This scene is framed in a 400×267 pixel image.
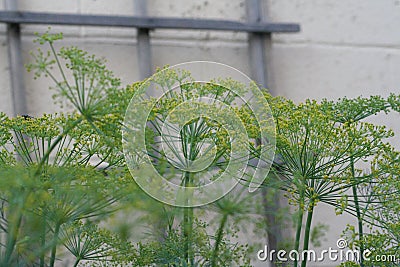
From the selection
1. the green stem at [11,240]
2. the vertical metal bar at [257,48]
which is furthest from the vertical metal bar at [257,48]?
the green stem at [11,240]

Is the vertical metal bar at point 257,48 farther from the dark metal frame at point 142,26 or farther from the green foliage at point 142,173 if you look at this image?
the green foliage at point 142,173

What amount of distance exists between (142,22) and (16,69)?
0.32 metres

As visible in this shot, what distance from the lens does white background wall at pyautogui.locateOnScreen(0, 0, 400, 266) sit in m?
1.70

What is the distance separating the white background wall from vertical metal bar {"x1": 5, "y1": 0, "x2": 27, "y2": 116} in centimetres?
3

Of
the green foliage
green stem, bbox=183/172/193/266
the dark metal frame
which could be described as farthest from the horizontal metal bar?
green stem, bbox=183/172/193/266

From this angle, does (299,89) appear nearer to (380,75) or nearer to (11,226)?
(380,75)

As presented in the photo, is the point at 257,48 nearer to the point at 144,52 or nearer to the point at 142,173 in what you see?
the point at 144,52

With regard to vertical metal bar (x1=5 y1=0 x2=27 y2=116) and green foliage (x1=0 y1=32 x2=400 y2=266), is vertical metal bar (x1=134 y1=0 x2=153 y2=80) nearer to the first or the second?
vertical metal bar (x1=5 y1=0 x2=27 y2=116)

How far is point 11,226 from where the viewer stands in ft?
1.53

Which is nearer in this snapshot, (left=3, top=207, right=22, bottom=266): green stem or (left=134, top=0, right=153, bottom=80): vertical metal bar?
(left=3, top=207, right=22, bottom=266): green stem

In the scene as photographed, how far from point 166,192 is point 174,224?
108mm

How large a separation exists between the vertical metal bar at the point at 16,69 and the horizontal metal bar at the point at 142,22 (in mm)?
32

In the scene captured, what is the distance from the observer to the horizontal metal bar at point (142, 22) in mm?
1591

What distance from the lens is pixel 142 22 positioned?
168 cm
